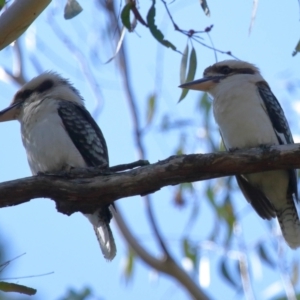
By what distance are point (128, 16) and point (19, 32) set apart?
2.46 feet

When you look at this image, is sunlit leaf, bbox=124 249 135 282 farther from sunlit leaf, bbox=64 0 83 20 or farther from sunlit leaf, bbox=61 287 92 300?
sunlit leaf, bbox=64 0 83 20

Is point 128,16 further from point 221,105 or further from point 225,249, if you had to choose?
point 225,249

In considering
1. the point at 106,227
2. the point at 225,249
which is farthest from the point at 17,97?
the point at 225,249

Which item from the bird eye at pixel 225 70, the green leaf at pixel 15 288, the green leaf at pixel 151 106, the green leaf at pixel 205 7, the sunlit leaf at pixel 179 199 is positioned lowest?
the green leaf at pixel 15 288

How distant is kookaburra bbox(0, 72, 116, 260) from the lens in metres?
3.62

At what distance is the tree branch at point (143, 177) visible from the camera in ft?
9.37

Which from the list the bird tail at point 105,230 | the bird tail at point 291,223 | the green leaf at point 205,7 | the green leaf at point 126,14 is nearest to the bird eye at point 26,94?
the bird tail at point 105,230

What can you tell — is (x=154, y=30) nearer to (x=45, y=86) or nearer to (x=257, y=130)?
(x=257, y=130)

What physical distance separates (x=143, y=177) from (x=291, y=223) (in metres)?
1.31

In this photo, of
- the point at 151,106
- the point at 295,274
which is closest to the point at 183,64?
the point at 151,106

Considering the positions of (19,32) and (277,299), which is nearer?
(19,32)

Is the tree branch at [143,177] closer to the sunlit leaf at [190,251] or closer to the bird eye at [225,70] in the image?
the bird eye at [225,70]

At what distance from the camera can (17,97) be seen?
13.9 feet

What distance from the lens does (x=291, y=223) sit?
3887 mm
